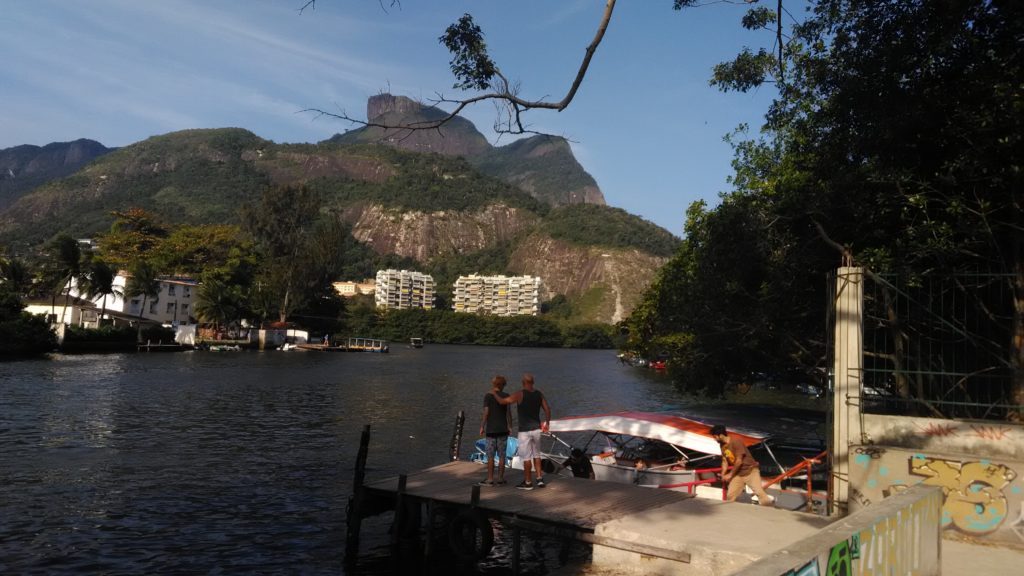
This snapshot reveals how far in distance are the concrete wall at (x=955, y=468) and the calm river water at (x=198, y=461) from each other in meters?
6.34

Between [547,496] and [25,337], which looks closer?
[547,496]

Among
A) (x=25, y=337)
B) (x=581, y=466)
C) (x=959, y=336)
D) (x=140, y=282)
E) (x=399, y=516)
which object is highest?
(x=140, y=282)

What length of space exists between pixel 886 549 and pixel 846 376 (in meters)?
6.12

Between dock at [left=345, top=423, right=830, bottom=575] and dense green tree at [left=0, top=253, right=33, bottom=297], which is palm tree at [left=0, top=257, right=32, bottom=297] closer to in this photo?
dense green tree at [left=0, top=253, right=33, bottom=297]

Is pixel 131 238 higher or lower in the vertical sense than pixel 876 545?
higher

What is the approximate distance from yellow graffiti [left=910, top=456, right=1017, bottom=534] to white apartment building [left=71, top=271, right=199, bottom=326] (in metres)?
92.6

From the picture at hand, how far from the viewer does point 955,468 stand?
34.0 ft

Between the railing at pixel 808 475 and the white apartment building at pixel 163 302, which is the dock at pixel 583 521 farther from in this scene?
the white apartment building at pixel 163 302

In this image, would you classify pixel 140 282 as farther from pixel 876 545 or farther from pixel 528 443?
pixel 876 545

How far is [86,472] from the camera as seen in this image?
20938mm

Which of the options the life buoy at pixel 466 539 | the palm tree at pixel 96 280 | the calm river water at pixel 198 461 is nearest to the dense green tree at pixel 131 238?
the palm tree at pixel 96 280

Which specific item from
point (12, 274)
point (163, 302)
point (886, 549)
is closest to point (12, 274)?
point (12, 274)

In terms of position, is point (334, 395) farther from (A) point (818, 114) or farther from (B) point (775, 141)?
(A) point (818, 114)

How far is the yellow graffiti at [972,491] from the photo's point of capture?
10070mm
